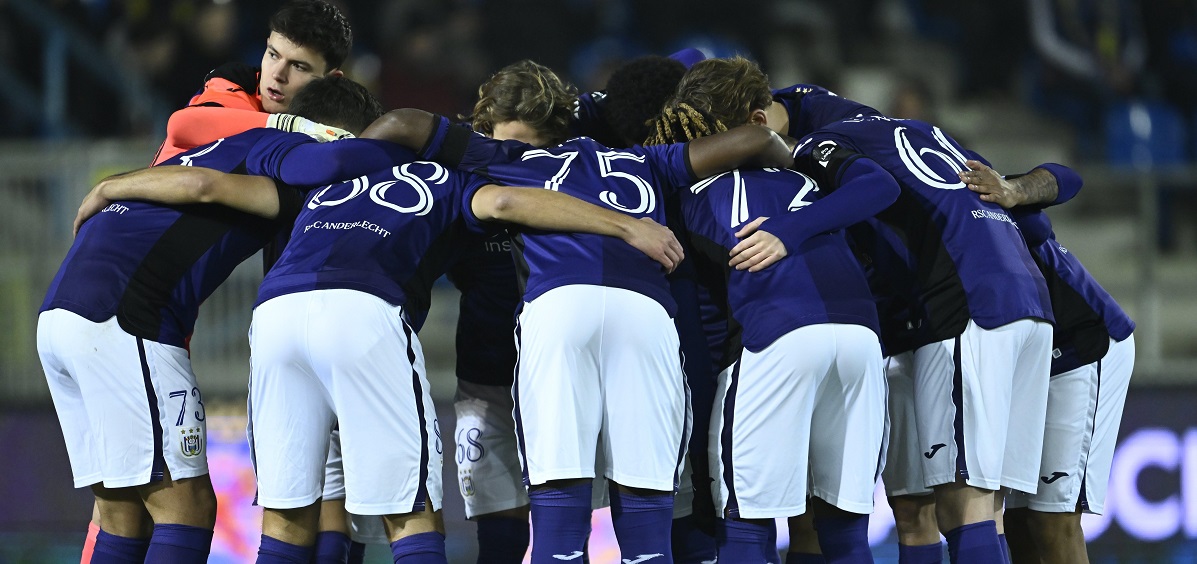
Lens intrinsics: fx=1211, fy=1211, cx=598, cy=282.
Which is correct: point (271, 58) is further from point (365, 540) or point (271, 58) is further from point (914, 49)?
point (914, 49)

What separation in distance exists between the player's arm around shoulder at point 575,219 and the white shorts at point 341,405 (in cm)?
52

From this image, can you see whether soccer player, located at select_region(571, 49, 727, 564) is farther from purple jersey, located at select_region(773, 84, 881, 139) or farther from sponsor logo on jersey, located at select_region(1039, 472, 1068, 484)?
sponsor logo on jersey, located at select_region(1039, 472, 1068, 484)

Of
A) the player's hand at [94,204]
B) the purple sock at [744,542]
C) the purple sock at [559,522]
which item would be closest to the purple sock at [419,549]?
the purple sock at [559,522]

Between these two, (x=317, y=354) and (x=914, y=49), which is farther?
(x=914, y=49)

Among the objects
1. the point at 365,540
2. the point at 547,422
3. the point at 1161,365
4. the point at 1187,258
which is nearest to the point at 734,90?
the point at 547,422

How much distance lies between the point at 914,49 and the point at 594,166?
9.12 meters

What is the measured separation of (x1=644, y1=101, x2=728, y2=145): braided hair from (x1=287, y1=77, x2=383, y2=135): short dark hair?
1.13 meters

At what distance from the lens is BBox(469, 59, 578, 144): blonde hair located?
4.52 m

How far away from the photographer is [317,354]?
152 inches

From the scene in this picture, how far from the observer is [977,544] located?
418 centimetres

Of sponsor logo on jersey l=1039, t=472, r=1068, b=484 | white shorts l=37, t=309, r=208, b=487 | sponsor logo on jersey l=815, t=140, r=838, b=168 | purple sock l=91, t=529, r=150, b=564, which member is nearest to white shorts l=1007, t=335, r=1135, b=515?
sponsor logo on jersey l=1039, t=472, r=1068, b=484

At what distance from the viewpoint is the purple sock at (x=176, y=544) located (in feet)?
13.4

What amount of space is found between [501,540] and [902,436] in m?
1.55

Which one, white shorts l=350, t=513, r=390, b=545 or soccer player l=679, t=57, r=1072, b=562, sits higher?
soccer player l=679, t=57, r=1072, b=562
